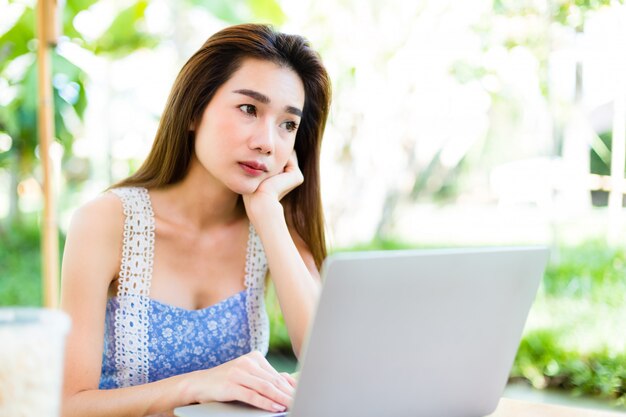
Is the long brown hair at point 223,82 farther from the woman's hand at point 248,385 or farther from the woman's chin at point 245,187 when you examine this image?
the woman's hand at point 248,385

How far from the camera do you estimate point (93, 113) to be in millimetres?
5879

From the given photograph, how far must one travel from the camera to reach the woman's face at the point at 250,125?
1.65m

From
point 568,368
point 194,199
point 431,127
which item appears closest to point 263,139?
point 194,199

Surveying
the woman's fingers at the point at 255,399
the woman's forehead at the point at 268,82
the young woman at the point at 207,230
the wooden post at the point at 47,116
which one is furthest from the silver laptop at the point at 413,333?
the wooden post at the point at 47,116

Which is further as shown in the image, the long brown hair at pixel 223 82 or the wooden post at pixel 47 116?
the wooden post at pixel 47 116

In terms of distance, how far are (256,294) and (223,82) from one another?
A: 54cm

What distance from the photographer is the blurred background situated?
14.3 ft

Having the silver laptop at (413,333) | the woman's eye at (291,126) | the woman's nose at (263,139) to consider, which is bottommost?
the silver laptop at (413,333)

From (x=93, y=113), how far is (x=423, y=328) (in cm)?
532

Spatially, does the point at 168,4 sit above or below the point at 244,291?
above

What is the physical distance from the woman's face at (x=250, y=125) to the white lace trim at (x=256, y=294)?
0.83ft

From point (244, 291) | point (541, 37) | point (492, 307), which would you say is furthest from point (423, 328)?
point (541, 37)

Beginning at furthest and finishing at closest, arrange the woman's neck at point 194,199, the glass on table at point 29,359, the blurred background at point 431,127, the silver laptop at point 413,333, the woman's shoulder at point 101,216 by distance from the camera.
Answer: the blurred background at point 431,127 → the woman's neck at point 194,199 → the woman's shoulder at point 101,216 → the silver laptop at point 413,333 → the glass on table at point 29,359

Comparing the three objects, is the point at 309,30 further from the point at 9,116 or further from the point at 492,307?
the point at 492,307
